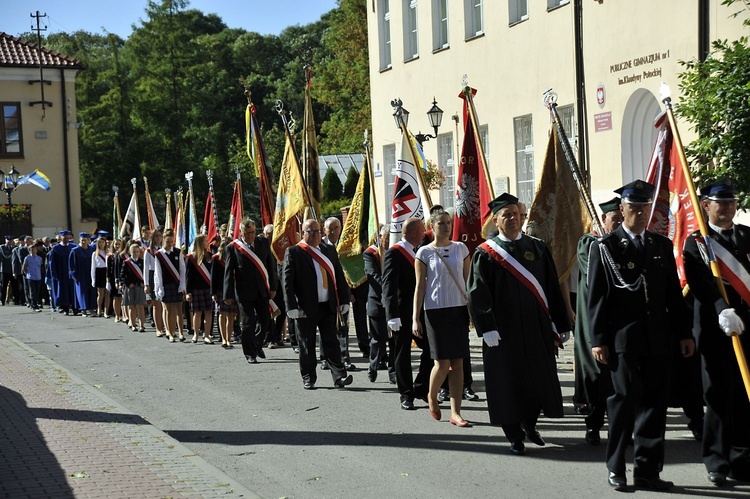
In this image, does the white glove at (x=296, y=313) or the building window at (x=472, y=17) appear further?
the building window at (x=472, y=17)

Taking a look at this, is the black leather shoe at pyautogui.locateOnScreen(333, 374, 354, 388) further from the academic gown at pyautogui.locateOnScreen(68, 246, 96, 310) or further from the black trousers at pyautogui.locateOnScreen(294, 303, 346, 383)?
the academic gown at pyautogui.locateOnScreen(68, 246, 96, 310)

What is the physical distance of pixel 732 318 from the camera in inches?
269

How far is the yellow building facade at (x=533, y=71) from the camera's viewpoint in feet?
61.9

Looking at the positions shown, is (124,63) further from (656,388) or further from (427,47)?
(656,388)

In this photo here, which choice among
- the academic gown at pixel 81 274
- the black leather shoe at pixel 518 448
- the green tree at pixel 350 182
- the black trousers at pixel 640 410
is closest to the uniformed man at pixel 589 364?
the black leather shoe at pixel 518 448

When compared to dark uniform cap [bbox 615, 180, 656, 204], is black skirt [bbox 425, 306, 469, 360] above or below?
below

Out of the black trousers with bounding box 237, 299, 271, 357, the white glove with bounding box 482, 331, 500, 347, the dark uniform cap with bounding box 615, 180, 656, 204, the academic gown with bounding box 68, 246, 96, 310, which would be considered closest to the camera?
the dark uniform cap with bounding box 615, 180, 656, 204

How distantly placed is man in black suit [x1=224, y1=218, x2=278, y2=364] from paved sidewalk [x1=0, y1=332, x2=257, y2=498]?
3.72m

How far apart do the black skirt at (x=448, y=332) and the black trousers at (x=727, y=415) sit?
2.81m

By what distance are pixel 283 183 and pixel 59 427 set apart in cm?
766

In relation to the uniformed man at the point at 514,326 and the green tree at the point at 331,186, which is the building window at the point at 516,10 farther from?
the green tree at the point at 331,186

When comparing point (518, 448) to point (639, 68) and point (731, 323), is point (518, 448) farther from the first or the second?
point (639, 68)

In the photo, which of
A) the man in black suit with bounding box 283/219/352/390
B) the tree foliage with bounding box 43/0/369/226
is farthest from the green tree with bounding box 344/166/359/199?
the man in black suit with bounding box 283/219/352/390

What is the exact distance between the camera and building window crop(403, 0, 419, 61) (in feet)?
95.9
